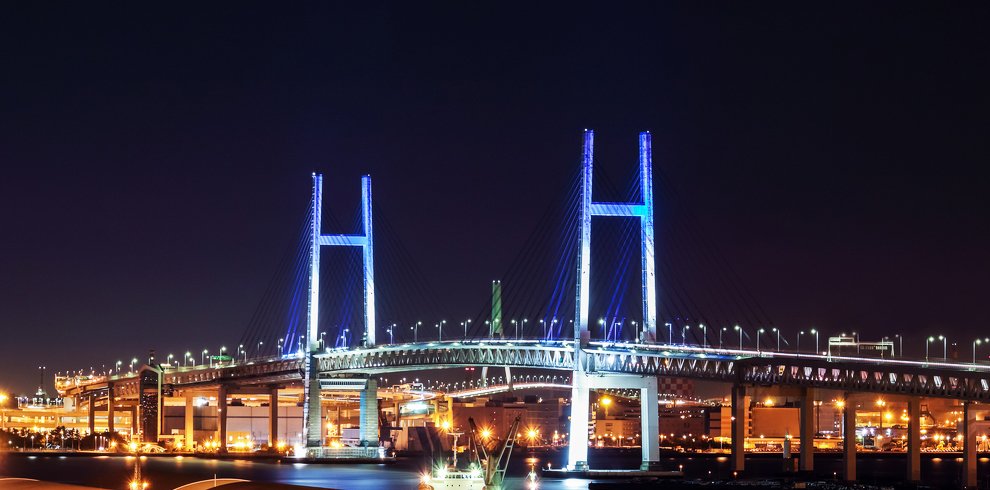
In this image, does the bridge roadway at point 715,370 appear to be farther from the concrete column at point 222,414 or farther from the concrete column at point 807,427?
the concrete column at point 222,414

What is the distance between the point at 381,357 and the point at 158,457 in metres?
26.2

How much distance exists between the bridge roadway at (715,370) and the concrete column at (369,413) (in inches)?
143

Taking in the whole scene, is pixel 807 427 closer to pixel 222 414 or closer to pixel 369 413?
pixel 369 413

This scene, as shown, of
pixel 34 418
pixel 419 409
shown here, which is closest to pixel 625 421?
pixel 419 409

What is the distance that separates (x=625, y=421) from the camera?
196 metres

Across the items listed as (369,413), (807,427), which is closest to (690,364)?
(807,427)

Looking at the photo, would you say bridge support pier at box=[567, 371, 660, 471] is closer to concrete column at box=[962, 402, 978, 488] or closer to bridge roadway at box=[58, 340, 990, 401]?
bridge roadway at box=[58, 340, 990, 401]

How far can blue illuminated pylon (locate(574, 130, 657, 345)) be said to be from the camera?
208 ft

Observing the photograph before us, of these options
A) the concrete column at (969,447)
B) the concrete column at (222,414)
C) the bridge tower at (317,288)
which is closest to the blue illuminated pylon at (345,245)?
the bridge tower at (317,288)

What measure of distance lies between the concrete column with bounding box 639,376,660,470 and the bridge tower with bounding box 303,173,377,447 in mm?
22662

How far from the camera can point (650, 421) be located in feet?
225

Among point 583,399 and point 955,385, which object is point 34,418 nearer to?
point 583,399

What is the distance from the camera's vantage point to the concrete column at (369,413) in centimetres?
9425

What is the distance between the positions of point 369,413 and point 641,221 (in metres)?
36.0
